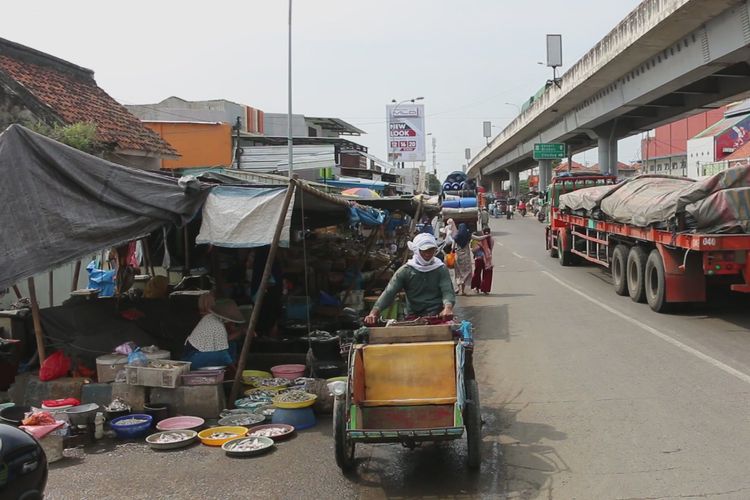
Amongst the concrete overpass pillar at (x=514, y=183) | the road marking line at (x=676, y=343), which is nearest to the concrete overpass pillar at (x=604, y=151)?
the road marking line at (x=676, y=343)

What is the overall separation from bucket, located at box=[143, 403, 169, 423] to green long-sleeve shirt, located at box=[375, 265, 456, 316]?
2.61 metres

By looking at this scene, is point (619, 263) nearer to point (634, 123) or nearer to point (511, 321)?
point (511, 321)

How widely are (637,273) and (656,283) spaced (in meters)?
0.93

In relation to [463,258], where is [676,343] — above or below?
below

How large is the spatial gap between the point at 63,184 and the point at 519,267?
1615 centimetres

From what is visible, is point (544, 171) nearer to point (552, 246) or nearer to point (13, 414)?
point (552, 246)

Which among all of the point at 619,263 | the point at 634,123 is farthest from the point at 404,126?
the point at 619,263

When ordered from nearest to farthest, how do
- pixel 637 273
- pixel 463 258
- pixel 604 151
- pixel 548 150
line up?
pixel 637 273 < pixel 463 258 < pixel 604 151 < pixel 548 150

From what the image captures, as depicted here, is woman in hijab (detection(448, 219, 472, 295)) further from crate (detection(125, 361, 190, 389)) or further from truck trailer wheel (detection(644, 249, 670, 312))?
crate (detection(125, 361, 190, 389))

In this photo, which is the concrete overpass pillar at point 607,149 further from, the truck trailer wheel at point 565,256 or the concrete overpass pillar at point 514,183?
the concrete overpass pillar at point 514,183

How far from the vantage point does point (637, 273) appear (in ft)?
42.7

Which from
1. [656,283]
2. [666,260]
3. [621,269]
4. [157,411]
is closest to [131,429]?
[157,411]

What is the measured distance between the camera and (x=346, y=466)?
5219 millimetres

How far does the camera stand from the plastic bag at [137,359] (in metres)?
7.31
